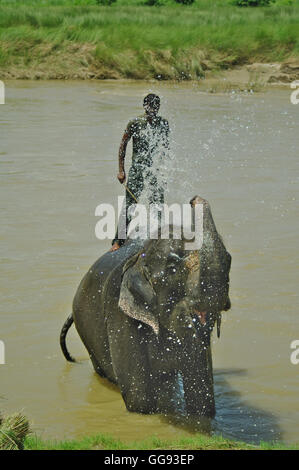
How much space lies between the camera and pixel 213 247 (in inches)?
184

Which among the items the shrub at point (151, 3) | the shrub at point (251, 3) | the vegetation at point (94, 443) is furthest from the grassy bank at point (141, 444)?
the shrub at point (151, 3)

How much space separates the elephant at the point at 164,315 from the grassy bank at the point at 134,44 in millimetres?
19637

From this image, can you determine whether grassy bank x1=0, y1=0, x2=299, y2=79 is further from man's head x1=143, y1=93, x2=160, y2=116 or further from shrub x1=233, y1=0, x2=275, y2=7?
man's head x1=143, y1=93, x2=160, y2=116

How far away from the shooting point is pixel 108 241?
10180 millimetres

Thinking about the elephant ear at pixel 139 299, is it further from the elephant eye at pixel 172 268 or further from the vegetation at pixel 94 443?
the vegetation at pixel 94 443

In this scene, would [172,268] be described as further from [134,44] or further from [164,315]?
[134,44]

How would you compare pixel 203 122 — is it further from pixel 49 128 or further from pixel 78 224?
pixel 78 224

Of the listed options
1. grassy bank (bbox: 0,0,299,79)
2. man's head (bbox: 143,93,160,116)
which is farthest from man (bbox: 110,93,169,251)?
grassy bank (bbox: 0,0,299,79)

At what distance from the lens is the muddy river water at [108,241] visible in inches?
238

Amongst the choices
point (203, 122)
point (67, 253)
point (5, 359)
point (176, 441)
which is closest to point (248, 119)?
point (203, 122)

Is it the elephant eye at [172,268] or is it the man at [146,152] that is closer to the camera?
the elephant eye at [172,268]

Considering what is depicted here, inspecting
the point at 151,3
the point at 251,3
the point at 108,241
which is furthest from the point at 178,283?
the point at 151,3

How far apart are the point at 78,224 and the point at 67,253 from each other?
4.16 ft
